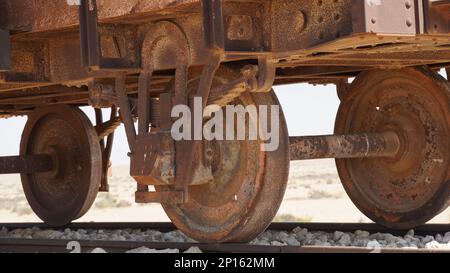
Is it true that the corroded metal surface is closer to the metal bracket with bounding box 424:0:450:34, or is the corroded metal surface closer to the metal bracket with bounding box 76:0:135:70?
the metal bracket with bounding box 76:0:135:70

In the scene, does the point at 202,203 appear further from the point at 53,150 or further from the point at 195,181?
the point at 53,150

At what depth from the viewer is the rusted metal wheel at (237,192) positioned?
8078mm

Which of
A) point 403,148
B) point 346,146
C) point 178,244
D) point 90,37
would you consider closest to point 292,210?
point 403,148

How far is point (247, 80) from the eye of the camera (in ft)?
25.4

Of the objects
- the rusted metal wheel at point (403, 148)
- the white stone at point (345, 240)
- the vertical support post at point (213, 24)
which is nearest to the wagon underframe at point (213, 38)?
the vertical support post at point (213, 24)

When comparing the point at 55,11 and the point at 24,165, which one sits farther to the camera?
the point at 24,165

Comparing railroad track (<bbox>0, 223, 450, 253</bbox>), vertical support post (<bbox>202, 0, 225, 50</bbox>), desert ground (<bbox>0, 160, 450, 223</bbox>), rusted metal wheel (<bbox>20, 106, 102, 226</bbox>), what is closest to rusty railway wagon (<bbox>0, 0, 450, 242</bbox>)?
vertical support post (<bbox>202, 0, 225, 50</bbox>)

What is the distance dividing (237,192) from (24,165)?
4489 mm

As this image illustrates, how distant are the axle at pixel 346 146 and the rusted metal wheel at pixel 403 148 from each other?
189 millimetres

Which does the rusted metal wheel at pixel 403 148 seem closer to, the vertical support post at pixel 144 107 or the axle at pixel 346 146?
the axle at pixel 346 146

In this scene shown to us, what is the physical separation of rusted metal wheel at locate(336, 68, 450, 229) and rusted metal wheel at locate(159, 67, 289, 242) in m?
2.05

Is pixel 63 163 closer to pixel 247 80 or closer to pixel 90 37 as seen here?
pixel 90 37
